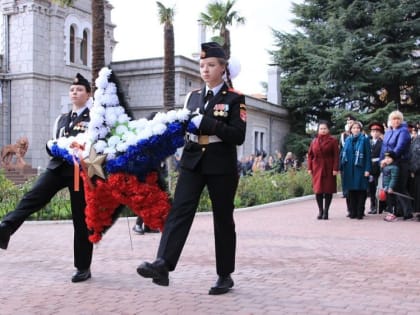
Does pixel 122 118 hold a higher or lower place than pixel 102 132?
higher

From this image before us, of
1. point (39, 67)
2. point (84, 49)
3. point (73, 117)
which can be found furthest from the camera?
point (84, 49)

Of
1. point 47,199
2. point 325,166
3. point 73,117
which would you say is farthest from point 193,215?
point 325,166

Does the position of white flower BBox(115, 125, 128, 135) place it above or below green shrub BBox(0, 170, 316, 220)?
above

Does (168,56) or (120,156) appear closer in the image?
(120,156)

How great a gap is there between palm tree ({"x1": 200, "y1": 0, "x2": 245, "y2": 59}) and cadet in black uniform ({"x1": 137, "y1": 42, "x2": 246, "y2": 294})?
26.5m

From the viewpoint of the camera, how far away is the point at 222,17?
31.4m

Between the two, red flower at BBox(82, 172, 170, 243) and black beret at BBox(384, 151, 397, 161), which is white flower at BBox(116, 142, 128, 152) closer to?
red flower at BBox(82, 172, 170, 243)

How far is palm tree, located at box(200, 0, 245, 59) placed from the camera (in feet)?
103

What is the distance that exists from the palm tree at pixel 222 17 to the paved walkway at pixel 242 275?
22.8 m

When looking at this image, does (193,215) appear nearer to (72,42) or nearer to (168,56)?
(168,56)

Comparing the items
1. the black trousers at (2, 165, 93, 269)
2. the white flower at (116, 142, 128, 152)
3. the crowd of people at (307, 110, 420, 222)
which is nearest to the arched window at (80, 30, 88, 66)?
the crowd of people at (307, 110, 420, 222)

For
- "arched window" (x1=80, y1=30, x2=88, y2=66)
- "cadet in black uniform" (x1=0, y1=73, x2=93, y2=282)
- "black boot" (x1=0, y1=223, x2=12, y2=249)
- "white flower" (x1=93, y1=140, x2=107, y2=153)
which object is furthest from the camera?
"arched window" (x1=80, y1=30, x2=88, y2=66)

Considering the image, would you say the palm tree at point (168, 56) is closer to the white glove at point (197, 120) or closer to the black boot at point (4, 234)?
the black boot at point (4, 234)

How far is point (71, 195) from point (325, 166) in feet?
23.5
